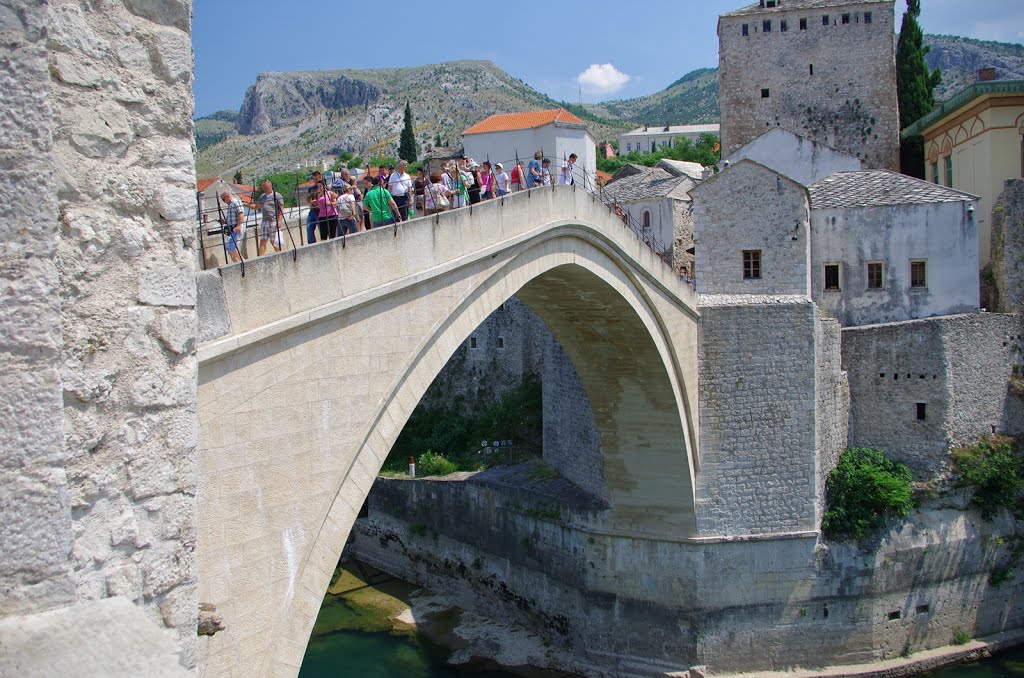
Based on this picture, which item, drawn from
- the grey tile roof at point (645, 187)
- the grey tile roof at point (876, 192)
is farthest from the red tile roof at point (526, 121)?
the grey tile roof at point (876, 192)

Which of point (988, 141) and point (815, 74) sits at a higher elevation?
point (815, 74)

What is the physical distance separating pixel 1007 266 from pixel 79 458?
18774 millimetres

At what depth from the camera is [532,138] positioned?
32.3 meters

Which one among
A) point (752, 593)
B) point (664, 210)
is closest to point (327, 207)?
point (752, 593)

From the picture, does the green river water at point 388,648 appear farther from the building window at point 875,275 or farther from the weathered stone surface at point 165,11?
the weathered stone surface at point 165,11

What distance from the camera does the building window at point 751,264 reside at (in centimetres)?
1526

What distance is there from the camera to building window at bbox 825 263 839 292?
17453 mm

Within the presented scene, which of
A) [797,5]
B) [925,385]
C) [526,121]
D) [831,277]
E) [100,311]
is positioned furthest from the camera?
[526,121]

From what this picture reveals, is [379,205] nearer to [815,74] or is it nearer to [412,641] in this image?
[412,641]

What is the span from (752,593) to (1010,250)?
857 centimetres

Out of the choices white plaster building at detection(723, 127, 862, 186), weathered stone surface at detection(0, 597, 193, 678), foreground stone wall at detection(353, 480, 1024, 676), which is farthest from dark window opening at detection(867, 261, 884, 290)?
weathered stone surface at detection(0, 597, 193, 678)

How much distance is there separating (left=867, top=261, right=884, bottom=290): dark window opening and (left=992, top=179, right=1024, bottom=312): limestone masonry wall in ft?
8.54

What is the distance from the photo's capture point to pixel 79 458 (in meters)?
2.47

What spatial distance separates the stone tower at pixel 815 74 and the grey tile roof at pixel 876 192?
665 cm
